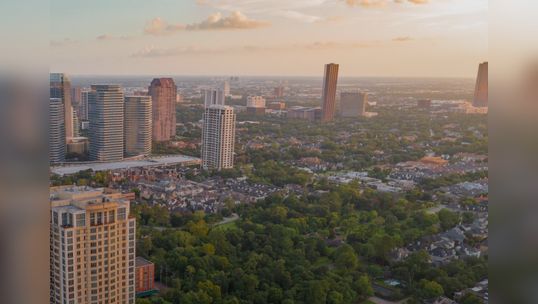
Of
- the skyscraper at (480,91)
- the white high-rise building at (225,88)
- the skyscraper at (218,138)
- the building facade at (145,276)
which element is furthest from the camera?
the white high-rise building at (225,88)

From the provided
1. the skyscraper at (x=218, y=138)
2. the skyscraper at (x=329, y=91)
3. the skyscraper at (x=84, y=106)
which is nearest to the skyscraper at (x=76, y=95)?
the skyscraper at (x=84, y=106)

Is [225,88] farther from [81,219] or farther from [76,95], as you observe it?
[81,219]

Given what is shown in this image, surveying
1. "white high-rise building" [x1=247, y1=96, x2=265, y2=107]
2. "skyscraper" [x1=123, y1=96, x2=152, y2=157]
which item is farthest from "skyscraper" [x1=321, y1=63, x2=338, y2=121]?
"skyscraper" [x1=123, y1=96, x2=152, y2=157]

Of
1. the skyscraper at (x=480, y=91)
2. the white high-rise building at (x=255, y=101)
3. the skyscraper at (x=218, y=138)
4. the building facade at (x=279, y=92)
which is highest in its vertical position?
the skyscraper at (x=480, y=91)

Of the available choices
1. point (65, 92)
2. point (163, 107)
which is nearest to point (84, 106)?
point (65, 92)

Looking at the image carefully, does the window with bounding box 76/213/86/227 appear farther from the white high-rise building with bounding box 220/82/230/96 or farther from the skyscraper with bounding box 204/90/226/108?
the white high-rise building with bounding box 220/82/230/96

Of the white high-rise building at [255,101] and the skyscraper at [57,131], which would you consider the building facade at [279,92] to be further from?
the skyscraper at [57,131]
